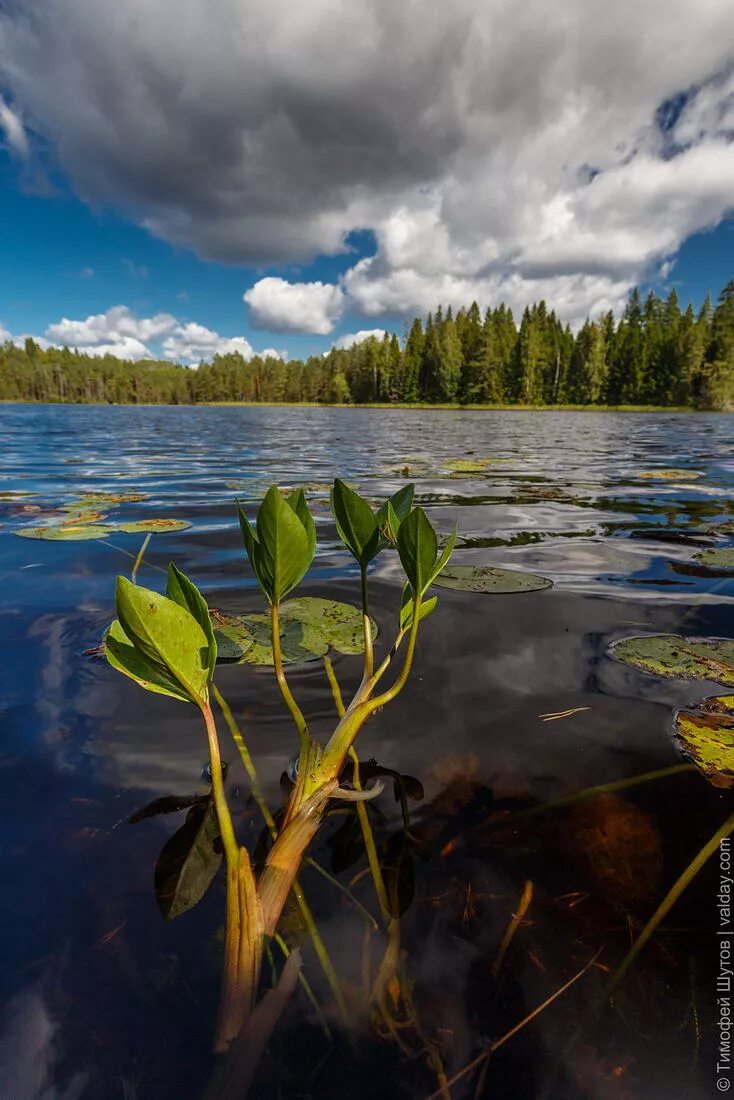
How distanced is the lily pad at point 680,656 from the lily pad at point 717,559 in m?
1.26

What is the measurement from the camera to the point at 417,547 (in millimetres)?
1172

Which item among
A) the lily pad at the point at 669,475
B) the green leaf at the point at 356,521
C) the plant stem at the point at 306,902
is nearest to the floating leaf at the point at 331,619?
the plant stem at the point at 306,902

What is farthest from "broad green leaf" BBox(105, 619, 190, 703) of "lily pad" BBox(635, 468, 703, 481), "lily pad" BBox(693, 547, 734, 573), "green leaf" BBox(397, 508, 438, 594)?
"lily pad" BBox(635, 468, 703, 481)

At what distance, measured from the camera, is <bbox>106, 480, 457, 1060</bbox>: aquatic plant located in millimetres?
857

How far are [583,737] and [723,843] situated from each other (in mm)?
467

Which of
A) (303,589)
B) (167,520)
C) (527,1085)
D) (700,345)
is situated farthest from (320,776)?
(700,345)

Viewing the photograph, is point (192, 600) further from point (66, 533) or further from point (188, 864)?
point (66, 533)

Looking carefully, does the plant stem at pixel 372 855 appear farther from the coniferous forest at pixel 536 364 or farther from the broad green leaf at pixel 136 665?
the coniferous forest at pixel 536 364

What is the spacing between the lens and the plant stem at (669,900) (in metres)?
0.95

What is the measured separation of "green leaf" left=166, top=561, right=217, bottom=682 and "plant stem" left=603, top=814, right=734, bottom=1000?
970 mm

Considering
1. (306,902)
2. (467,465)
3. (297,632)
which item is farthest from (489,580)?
(467,465)

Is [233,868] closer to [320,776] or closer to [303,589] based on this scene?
[320,776]

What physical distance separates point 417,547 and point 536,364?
7172 centimetres

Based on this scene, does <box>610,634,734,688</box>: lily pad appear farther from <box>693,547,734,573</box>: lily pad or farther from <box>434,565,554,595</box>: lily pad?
<box>693,547,734,573</box>: lily pad
